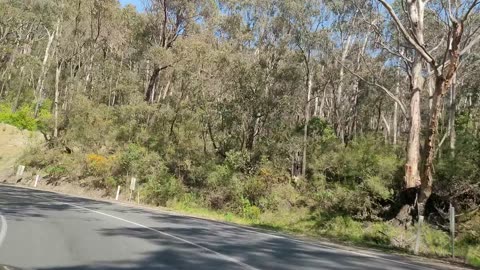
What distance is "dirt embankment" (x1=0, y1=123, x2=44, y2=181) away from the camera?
42.2 metres

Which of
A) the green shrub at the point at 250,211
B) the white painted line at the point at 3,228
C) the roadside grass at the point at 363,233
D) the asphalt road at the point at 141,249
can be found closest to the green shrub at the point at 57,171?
the roadside grass at the point at 363,233

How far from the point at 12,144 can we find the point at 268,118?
1161 inches

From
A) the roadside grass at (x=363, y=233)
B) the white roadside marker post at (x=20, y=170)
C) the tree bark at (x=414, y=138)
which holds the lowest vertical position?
the roadside grass at (x=363, y=233)

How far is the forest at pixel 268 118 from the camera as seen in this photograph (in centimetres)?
2169

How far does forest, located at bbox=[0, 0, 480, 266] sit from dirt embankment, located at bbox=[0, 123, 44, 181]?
7.48 ft

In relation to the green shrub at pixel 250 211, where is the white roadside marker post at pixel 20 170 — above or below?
above

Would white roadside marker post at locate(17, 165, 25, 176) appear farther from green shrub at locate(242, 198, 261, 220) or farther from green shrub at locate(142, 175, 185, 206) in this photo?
green shrub at locate(242, 198, 261, 220)

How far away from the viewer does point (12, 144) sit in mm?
48531

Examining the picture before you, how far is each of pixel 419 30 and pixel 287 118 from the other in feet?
57.5

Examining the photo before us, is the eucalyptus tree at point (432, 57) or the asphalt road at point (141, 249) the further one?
the eucalyptus tree at point (432, 57)

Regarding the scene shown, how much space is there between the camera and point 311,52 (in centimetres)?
3750

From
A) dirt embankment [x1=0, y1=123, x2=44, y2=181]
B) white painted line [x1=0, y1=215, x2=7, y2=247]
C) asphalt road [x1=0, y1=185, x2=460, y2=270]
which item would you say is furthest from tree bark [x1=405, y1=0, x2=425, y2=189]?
dirt embankment [x1=0, y1=123, x2=44, y2=181]

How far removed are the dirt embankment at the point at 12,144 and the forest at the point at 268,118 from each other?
2281 mm

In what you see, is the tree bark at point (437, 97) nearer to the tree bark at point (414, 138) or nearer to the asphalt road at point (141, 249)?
the tree bark at point (414, 138)
